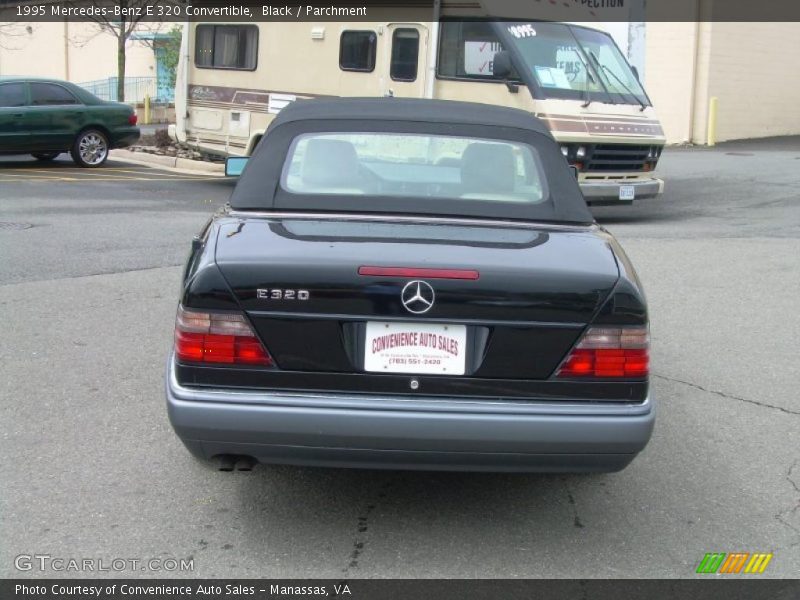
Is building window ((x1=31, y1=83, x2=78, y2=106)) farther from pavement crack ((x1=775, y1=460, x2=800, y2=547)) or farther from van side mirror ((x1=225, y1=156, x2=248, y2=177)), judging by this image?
pavement crack ((x1=775, y1=460, x2=800, y2=547))

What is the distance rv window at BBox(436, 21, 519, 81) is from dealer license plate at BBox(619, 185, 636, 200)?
2.03m

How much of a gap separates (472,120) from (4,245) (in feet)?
20.9

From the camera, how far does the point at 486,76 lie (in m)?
12.6

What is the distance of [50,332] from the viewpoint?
7012 millimetres

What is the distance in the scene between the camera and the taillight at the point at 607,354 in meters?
3.77

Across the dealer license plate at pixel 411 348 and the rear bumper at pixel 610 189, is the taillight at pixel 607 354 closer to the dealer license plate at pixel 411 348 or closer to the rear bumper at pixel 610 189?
the dealer license plate at pixel 411 348

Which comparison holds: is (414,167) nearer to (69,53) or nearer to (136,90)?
(136,90)

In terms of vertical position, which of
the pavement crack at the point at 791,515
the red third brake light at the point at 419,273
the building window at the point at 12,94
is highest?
the building window at the point at 12,94

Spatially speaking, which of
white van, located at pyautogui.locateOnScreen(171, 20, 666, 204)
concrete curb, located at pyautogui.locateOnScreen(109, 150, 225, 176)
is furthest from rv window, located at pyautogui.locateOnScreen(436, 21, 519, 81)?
concrete curb, located at pyautogui.locateOnScreen(109, 150, 225, 176)

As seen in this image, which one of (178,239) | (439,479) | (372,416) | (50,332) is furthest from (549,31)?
(372,416)

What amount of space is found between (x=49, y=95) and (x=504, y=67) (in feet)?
28.1

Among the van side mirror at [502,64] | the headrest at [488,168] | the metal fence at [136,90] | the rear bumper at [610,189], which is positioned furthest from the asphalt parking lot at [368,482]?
the metal fence at [136,90]

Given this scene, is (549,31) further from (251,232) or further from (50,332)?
(251,232)

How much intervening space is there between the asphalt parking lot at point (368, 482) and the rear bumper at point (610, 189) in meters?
3.69
